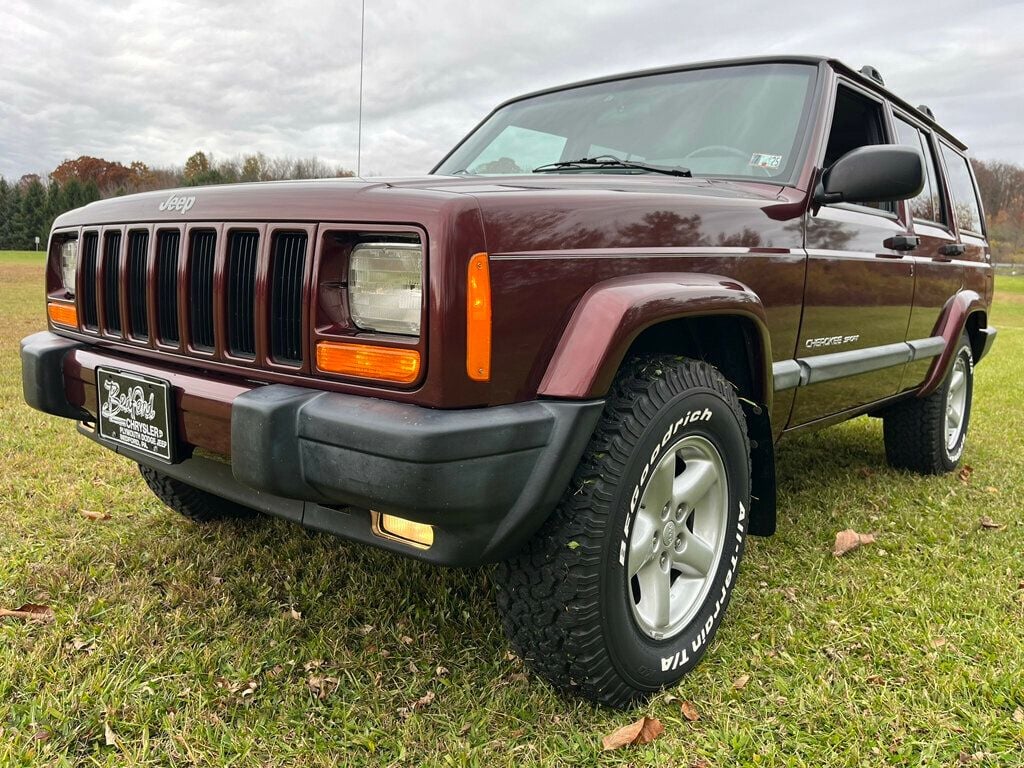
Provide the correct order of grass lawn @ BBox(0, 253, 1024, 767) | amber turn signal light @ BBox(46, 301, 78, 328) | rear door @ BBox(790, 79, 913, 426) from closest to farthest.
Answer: grass lawn @ BBox(0, 253, 1024, 767) → amber turn signal light @ BBox(46, 301, 78, 328) → rear door @ BBox(790, 79, 913, 426)

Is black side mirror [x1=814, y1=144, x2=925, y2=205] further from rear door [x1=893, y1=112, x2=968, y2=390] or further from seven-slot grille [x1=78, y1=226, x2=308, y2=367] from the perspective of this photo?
seven-slot grille [x1=78, y1=226, x2=308, y2=367]

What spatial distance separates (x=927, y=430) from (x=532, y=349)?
3251 millimetres

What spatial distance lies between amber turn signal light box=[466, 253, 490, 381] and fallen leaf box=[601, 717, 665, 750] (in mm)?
998

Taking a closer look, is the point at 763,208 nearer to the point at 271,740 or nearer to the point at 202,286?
the point at 202,286

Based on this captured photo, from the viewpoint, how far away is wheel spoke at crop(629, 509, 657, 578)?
76.9 inches

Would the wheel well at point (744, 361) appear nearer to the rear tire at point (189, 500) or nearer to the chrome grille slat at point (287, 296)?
A: the chrome grille slat at point (287, 296)

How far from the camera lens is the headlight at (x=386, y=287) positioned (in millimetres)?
1624

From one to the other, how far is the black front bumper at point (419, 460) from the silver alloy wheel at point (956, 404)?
3484 millimetres

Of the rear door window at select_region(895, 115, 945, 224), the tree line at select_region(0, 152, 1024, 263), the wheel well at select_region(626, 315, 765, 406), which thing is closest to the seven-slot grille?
the wheel well at select_region(626, 315, 765, 406)

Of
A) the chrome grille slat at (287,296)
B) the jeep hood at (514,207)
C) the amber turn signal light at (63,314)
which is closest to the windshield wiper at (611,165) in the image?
the jeep hood at (514,207)

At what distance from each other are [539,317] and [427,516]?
50 cm

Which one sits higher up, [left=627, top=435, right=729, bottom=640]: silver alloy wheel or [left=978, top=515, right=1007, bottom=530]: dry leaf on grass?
[left=627, top=435, right=729, bottom=640]: silver alloy wheel

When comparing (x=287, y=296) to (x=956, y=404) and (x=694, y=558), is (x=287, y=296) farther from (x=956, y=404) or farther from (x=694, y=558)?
(x=956, y=404)

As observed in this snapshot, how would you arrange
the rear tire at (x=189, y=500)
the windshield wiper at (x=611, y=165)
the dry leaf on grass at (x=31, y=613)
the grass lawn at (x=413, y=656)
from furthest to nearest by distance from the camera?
the rear tire at (x=189, y=500)
the windshield wiper at (x=611, y=165)
the dry leaf on grass at (x=31, y=613)
the grass lawn at (x=413, y=656)
